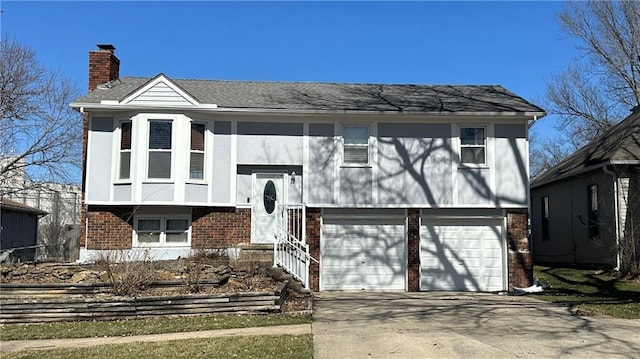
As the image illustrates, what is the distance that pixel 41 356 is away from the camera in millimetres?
7609

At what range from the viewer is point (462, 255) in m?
16.4

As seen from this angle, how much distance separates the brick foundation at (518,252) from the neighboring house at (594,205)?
2.86 metres

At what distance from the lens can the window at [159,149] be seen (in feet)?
51.4

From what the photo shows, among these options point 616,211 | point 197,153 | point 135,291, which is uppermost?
point 197,153

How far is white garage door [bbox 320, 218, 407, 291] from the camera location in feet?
53.4

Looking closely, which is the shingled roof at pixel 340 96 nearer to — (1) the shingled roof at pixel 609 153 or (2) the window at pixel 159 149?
(2) the window at pixel 159 149

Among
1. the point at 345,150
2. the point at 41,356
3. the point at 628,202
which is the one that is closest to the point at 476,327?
the point at 41,356

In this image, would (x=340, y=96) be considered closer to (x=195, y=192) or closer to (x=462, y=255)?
(x=195, y=192)

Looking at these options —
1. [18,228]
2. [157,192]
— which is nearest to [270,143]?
[157,192]

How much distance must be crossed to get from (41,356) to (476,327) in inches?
270

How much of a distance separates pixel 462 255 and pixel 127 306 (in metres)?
10.1

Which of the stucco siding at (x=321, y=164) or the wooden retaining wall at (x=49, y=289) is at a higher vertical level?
the stucco siding at (x=321, y=164)

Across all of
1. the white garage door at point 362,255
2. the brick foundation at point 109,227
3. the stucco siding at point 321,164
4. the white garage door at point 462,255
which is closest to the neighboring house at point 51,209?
the brick foundation at point 109,227

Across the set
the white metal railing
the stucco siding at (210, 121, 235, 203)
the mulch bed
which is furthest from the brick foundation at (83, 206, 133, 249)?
the white metal railing
